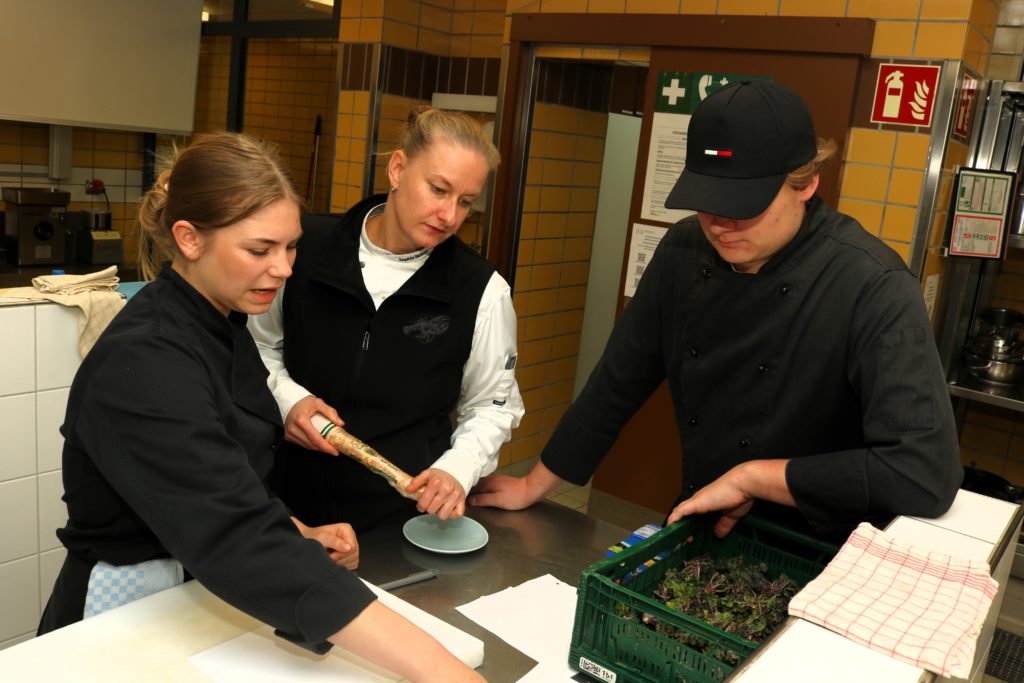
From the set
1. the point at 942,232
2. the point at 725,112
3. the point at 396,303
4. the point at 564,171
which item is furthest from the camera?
the point at 564,171

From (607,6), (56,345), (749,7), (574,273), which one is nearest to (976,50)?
(749,7)

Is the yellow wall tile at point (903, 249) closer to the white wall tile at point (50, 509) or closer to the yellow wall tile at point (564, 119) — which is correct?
the yellow wall tile at point (564, 119)

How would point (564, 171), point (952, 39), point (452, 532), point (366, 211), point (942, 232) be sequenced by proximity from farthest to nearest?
point (564, 171) < point (942, 232) < point (952, 39) < point (366, 211) < point (452, 532)

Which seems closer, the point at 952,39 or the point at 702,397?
the point at 702,397

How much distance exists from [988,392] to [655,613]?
8.37ft

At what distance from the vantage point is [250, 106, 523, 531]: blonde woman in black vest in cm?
169

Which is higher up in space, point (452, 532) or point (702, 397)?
point (702, 397)

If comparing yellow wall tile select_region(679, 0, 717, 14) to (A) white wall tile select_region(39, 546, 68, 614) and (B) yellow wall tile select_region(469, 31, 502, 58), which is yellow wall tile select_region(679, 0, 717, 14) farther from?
(A) white wall tile select_region(39, 546, 68, 614)

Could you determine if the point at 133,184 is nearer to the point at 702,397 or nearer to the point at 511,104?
the point at 511,104

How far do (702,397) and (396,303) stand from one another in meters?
0.66

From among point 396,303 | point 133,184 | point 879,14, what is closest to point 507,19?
point 879,14

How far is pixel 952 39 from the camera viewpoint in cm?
261

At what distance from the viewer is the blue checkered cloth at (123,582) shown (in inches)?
47.1

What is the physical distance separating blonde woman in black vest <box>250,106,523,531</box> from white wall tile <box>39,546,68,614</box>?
110 centimetres
